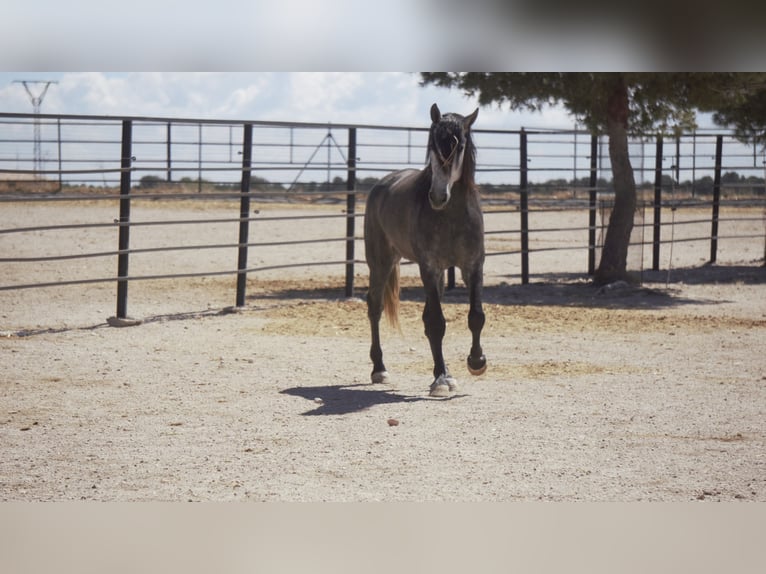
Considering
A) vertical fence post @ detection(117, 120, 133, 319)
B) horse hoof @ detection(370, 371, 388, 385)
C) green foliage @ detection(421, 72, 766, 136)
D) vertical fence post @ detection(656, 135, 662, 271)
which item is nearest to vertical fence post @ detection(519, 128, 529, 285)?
green foliage @ detection(421, 72, 766, 136)

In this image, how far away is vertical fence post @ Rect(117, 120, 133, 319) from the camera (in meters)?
9.32

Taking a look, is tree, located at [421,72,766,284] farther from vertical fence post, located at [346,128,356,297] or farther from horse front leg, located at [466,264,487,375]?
horse front leg, located at [466,264,487,375]

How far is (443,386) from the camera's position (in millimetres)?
6250

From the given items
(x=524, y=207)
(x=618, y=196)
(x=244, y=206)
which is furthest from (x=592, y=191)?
(x=244, y=206)

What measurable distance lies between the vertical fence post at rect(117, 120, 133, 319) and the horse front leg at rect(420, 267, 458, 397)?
13.1 feet

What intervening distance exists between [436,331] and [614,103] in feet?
25.6

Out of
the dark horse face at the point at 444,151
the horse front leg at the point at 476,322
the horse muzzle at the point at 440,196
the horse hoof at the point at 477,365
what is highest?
the dark horse face at the point at 444,151

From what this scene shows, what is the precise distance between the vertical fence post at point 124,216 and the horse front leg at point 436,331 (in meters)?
3.99

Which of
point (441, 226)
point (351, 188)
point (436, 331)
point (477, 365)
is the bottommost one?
point (477, 365)

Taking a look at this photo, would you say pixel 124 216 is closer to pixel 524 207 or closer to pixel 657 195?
pixel 524 207

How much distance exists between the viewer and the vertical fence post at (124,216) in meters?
9.32

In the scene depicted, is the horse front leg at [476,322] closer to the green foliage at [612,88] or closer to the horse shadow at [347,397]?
the horse shadow at [347,397]

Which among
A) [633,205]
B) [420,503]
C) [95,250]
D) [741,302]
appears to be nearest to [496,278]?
[633,205]

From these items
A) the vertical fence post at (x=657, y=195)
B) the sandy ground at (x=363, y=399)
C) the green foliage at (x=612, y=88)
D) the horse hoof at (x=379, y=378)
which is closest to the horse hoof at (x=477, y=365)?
the sandy ground at (x=363, y=399)
